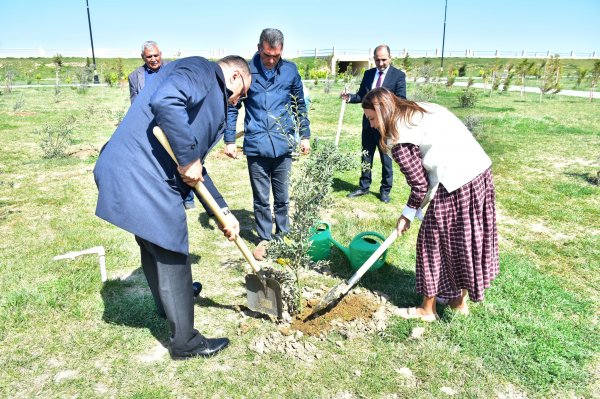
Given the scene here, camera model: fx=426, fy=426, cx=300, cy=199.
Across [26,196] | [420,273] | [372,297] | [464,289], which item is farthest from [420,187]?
[26,196]

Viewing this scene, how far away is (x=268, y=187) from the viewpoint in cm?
437

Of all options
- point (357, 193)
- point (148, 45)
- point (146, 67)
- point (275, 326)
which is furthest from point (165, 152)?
point (357, 193)

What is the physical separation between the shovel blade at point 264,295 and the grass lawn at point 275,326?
0.14 meters

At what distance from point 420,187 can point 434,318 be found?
3.66 ft

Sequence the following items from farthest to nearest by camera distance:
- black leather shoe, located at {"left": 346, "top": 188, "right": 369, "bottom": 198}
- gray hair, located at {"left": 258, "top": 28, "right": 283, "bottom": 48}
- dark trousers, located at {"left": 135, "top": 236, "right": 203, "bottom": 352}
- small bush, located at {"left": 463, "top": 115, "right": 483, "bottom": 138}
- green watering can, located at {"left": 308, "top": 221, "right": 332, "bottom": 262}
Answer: small bush, located at {"left": 463, "top": 115, "right": 483, "bottom": 138}, black leather shoe, located at {"left": 346, "top": 188, "right": 369, "bottom": 198}, green watering can, located at {"left": 308, "top": 221, "right": 332, "bottom": 262}, gray hair, located at {"left": 258, "top": 28, "right": 283, "bottom": 48}, dark trousers, located at {"left": 135, "top": 236, "right": 203, "bottom": 352}

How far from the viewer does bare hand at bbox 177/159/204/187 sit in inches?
90.0

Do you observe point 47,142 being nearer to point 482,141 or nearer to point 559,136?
point 482,141

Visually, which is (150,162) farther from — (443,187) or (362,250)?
(362,250)

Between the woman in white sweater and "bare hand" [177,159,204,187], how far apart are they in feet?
3.93

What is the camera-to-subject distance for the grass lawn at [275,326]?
8.77ft

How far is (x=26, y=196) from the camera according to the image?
6.17 meters

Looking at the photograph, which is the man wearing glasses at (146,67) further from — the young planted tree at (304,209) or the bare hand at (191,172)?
the bare hand at (191,172)

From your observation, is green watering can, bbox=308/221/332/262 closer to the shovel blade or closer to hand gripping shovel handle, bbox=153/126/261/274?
the shovel blade

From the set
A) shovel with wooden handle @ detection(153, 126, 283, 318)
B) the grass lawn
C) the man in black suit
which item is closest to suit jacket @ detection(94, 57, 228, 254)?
shovel with wooden handle @ detection(153, 126, 283, 318)
